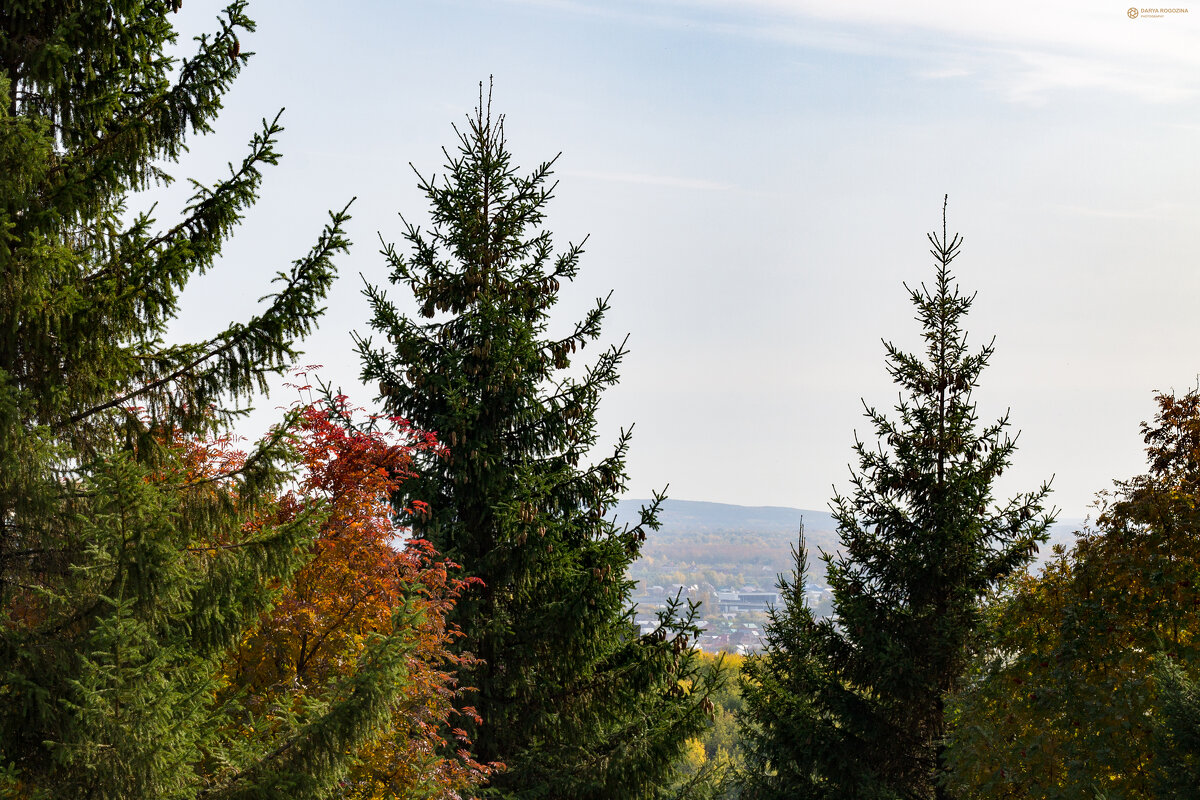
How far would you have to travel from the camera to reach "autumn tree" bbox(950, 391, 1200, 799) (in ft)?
35.7

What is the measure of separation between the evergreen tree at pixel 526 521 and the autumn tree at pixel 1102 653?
417 centimetres

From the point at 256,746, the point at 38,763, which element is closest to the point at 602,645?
the point at 256,746

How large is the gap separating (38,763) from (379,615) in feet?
14.6

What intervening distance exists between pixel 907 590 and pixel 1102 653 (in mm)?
4704

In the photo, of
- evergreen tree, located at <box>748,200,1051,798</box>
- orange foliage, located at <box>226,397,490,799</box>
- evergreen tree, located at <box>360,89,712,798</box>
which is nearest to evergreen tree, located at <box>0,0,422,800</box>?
orange foliage, located at <box>226,397,490,799</box>

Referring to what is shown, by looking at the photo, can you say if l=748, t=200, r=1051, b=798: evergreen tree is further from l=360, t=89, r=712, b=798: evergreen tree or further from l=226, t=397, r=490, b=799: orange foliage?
l=226, t=397, r=490, b=799: orange foliage

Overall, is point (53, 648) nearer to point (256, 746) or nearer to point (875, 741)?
point (256, 746)

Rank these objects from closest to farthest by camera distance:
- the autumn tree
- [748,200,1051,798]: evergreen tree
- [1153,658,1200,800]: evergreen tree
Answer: [1153,658,1200,800]: evergreen tree → the autumn tree → [748,200,1051,798]: evergreen tree

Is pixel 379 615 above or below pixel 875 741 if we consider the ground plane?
above

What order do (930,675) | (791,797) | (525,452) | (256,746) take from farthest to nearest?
1. (791,797)
2. (930,675)
3. (525,452)
4. (256,746)

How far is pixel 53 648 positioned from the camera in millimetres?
6473

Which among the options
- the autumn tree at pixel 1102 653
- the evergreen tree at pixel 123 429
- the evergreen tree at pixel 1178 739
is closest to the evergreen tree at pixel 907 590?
the autumn tree at pixel 1102 653

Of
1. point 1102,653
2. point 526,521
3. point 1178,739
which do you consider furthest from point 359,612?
point 1102,653

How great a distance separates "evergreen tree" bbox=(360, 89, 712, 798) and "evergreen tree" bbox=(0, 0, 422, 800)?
592 cm
